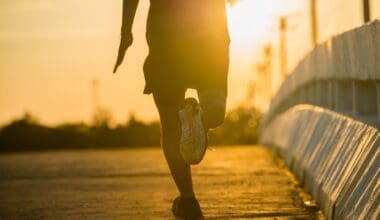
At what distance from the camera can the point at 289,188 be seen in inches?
403

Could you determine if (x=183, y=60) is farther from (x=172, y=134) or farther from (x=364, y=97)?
(x=364, y=97)

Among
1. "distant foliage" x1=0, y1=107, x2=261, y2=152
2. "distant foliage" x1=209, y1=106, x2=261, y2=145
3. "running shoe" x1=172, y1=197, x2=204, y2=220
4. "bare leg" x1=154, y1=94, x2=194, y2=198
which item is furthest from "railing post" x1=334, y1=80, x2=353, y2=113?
"distant foliage" x1=209, y1=106, x2=261, y2=145

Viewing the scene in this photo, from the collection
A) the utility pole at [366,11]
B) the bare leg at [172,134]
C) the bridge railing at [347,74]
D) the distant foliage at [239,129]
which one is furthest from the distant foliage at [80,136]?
the bare leg at [172,134]

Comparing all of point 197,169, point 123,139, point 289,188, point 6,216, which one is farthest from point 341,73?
point 123,139

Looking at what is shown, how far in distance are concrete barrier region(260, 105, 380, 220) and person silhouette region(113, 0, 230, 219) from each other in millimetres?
872

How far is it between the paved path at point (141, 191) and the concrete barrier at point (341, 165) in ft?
0.79

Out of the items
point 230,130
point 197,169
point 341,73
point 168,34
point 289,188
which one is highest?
point 168,34

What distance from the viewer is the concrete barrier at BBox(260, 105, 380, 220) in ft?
19.6

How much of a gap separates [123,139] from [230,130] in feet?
41.9

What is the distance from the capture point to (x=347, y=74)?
8.93m

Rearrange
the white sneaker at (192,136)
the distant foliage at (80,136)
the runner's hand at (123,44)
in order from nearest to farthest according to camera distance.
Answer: the white sneaker at (192,136)
the runner's hand at (123,44)
the distant foliage at (80,136)

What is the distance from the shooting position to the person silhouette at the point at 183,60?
773 cm

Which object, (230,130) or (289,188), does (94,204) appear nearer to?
(289,188)

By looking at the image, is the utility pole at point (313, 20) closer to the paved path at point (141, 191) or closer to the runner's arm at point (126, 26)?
the paved path at point (141, 191)
